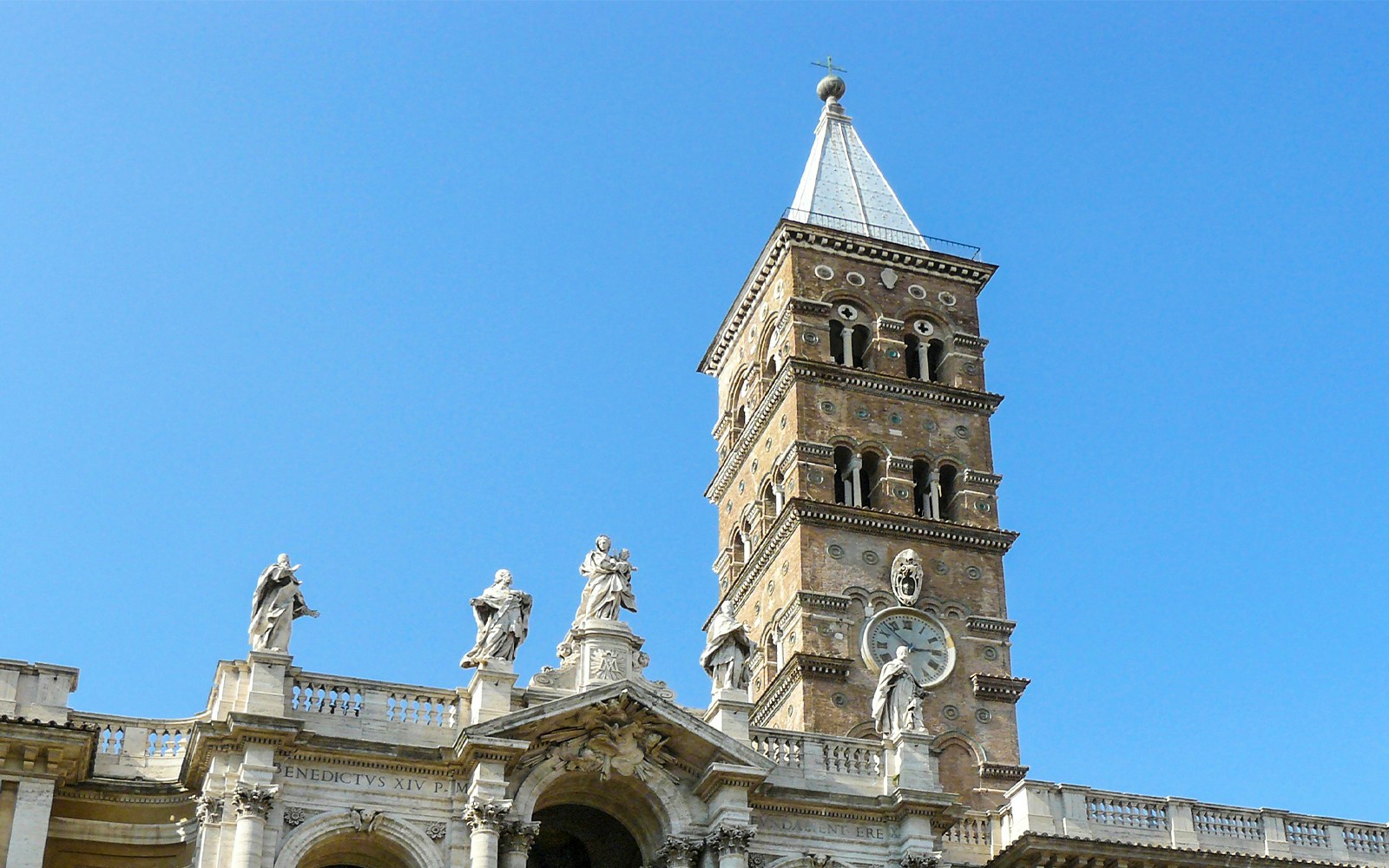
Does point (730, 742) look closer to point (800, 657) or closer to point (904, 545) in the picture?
point (800, 657)

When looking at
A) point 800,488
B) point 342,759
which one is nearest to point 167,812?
point 342,759

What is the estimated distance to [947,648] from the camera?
5853cm

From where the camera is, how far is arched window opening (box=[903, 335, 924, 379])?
64375 millimetres

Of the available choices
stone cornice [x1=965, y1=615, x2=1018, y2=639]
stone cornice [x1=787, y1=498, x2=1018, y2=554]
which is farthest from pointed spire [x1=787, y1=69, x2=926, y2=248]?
stone cornice [x1=965, y1=615, x2=1018, y2=639]

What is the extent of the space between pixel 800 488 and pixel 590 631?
19128 millimetres

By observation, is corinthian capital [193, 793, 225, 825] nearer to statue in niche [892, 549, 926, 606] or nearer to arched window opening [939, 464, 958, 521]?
statue in niche [892, 549, 926, 606]

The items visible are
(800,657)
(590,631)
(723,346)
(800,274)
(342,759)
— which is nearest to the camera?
(342,759)

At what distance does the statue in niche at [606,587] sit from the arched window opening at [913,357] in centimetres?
2340

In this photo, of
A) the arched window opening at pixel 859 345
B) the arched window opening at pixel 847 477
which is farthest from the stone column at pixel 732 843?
the arched window opening at pixel 859 345

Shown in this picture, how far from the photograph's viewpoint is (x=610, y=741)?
40.1m

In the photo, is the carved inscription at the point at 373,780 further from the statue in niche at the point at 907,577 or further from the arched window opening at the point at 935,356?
the arched window opening at the point at 935,356

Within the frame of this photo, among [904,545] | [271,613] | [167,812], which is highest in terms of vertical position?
[904,545]

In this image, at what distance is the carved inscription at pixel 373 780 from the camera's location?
1516 inches

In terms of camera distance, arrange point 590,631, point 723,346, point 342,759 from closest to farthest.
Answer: point 342,759 < point 590,631 < point 723,346
